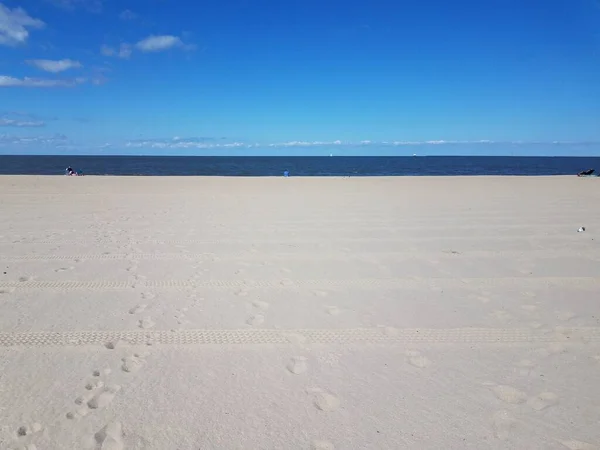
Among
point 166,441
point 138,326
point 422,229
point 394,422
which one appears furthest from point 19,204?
point 394,422

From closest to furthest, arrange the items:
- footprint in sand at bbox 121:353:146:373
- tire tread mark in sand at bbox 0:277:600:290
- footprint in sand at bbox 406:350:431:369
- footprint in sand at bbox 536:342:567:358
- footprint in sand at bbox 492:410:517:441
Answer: footprint in sand at bbox 492:410:517:441
footprint in sand at bbox 121:353:146:373
footprint in sand at bbox 406:350:431:369
footprint in sand at bbox 536:342:567:358
tire tread mark in sand at bbox 0:277:600:290

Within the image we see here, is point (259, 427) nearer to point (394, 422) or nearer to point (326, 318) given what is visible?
point (394, 422)

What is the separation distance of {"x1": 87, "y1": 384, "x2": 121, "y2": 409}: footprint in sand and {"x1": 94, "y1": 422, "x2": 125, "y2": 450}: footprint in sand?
0.25m

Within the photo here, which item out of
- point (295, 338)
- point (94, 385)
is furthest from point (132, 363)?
point (295, 338)

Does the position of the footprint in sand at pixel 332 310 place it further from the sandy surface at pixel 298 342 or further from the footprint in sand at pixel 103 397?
the footprint in sand at pixel 103 397

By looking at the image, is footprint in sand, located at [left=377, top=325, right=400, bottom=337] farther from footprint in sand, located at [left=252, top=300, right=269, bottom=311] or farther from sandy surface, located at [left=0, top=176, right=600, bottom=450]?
footprint in sand, located at [left=252, top=300, right=269, bottom=311]

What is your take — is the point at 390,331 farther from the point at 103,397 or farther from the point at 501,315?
the point at 103,397

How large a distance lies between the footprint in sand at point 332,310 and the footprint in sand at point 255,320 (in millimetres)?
778

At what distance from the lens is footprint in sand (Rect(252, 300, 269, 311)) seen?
15.4 feet

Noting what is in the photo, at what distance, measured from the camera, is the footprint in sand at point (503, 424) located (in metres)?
2.65

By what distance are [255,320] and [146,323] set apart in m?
1.16

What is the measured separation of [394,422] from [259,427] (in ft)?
3.13

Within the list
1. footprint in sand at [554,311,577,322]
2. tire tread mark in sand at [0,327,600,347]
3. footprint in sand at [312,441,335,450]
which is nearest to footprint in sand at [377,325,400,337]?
tire tread mark in sand at [0,327,600,347]

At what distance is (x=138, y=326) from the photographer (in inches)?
163
